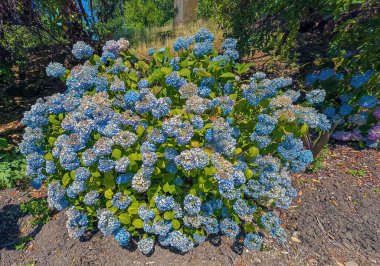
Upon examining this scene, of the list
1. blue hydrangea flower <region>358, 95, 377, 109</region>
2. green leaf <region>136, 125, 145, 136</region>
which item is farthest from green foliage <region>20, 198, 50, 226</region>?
blue hydrangea flower <region>358, 95, 377, 109</region>

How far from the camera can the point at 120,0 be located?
537cm

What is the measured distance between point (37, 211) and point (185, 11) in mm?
10011

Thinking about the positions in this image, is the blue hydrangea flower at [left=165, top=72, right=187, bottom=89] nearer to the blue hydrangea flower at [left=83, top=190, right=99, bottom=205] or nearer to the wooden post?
the blue hydrangea flower at [left=83, top=190, right=99, bottom=205]

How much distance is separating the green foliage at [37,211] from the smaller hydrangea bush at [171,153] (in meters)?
0.35

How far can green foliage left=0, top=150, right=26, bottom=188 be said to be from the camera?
2.84m

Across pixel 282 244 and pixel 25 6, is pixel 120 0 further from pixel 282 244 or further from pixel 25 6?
pixel 282 244

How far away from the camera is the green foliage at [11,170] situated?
2.84 m

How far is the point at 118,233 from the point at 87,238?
487 mm

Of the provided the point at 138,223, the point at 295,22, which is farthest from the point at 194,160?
the point at 295,22

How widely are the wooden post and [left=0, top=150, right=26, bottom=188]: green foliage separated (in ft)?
28.9

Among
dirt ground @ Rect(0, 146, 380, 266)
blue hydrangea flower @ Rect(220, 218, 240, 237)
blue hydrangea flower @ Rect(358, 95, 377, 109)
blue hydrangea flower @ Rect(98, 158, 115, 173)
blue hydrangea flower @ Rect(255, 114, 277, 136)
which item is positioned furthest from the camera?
blue hydrangea flower @ Rect(358, 95, 377, 109)

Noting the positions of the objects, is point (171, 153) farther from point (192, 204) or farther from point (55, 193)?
point (55, 193)

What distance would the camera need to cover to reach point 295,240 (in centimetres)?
221

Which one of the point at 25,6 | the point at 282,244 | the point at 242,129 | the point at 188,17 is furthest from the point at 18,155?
the point at 188,17
